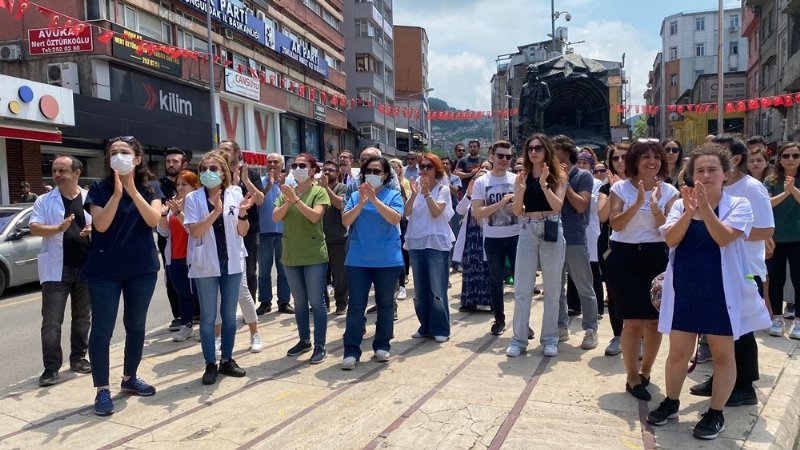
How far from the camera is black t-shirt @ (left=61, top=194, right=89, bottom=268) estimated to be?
5.17 meters

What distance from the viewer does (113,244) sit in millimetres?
4344

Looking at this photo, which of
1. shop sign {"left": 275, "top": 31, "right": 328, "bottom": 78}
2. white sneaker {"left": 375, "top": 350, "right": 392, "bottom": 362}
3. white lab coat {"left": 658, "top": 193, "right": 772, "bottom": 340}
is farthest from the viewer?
shop sign {"left": 275, "top": 31, "right": 328, "bottom": 78}

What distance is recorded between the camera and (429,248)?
611 cm

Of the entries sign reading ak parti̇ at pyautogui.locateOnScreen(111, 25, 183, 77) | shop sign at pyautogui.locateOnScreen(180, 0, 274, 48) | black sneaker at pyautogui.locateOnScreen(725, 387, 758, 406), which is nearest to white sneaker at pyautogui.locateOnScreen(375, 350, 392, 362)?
black sneaker at pyautogui.locateOnScreen(725, 387, 758, 406)

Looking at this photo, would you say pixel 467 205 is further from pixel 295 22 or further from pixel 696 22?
pixel 696 22

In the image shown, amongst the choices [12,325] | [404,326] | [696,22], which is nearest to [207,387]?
[404,326]

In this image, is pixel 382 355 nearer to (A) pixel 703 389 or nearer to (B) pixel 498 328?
(B) pixel 498 328

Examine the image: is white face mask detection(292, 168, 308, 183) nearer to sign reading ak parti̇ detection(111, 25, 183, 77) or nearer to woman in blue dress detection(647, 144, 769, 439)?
woman in blue dress detection(647, 144, 769, 439)

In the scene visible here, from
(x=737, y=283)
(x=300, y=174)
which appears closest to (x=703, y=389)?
(x=737, y=283)

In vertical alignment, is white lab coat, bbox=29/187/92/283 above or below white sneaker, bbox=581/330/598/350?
above

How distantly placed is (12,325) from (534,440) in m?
7.08

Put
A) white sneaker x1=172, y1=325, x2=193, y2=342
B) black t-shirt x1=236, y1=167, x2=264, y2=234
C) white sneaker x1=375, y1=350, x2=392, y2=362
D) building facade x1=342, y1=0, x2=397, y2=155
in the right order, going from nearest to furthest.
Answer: white sneaker x1=375, y1=350, x2=392, y2=362 < white sneaker x1=172, y1=325, x2=193, y2=342 < black t-shirt x1=236, y1=167, x2=264, y2=234 < building facade x1=342, y1=0, x2=397, y2=155

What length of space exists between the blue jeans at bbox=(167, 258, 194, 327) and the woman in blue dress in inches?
180

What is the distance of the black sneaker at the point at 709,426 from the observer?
3.56 metres
